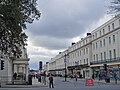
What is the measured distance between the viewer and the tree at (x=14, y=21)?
1788 centimetres

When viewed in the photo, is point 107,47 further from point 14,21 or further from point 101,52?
point 14,21

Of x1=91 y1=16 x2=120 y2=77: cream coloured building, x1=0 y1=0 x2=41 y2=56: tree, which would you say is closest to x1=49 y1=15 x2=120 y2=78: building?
x1=91 y1=16 x2=120 y2=77: cream coloured building

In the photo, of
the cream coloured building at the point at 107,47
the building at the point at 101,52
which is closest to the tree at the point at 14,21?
the building at the point at 101,52

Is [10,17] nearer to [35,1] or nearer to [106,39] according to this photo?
[35,1]

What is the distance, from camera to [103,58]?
74250 mm

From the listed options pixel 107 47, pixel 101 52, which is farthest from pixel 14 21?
pixel 101 52

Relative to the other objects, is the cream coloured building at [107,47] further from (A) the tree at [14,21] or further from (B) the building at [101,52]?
(A) the tree at [14,21]

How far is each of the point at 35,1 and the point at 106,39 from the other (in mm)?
52973

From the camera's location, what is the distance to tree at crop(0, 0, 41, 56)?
17.9 m

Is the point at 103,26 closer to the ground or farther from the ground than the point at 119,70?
farther from the ground

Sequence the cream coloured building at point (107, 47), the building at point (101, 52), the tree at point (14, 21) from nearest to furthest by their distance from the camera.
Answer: the tree at point (14, 21)
the cream coloured building at point (107, 47)
the building at point (101, 52)

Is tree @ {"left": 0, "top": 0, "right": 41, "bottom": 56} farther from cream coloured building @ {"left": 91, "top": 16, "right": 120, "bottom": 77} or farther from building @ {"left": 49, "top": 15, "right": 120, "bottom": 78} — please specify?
cream coloured building @ {"left": 91, "top": 16, "right": 120, "bottom": 77}

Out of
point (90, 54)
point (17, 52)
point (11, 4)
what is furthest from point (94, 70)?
point (11, 4)

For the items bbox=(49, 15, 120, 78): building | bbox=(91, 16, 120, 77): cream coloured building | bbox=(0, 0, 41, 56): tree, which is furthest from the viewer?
bbox=(49, 15, 120, 78): building
